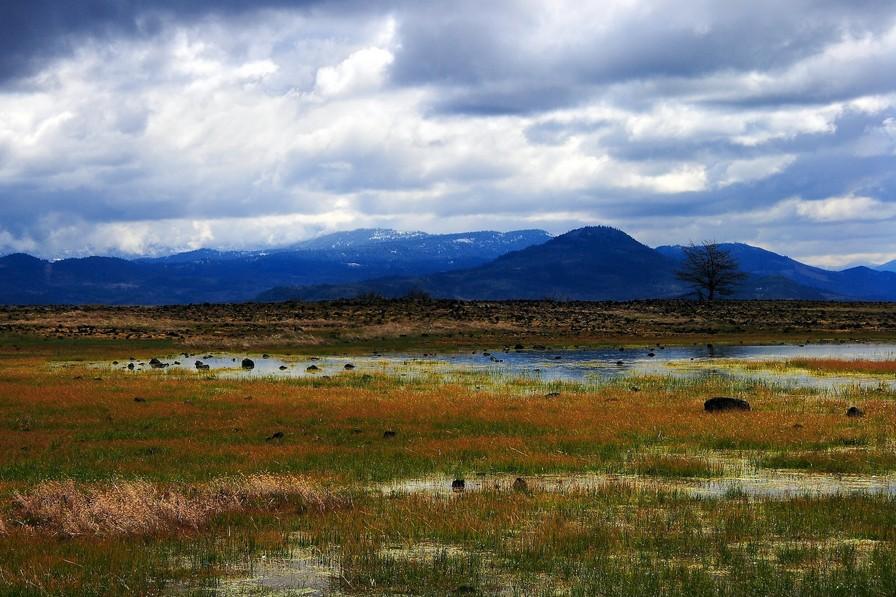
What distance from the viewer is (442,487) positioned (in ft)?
75.3

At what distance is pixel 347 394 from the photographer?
4381cm

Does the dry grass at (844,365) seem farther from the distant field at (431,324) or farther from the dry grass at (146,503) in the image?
the dry grass at (146,503)

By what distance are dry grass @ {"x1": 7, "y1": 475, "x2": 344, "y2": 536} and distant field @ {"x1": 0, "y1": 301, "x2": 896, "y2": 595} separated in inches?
2.7

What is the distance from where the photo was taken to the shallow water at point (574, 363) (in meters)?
54.6

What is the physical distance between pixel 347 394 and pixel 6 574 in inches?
1116

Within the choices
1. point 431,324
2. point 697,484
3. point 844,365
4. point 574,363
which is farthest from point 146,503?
point 431,324

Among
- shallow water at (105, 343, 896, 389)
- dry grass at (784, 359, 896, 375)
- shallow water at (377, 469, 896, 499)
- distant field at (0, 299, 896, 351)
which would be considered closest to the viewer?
shallow water at (377, 469, 896, 499)

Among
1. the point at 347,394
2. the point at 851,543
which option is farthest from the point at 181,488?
the point at 347,394

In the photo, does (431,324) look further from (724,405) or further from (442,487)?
(442,487)

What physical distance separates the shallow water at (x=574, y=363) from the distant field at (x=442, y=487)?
391 centimetres

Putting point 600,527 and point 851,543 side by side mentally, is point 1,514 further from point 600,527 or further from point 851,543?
point 851,543

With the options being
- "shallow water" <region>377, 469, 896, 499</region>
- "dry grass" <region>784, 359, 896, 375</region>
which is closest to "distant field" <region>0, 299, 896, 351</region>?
"dry grass" <region>784, 359, 896, 375</region>

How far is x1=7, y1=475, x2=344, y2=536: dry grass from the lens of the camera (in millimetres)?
18500

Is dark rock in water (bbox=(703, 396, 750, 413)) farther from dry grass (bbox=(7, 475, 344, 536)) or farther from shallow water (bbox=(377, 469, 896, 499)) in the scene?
dry grass (bbox=(7, 475, 344, 536))
